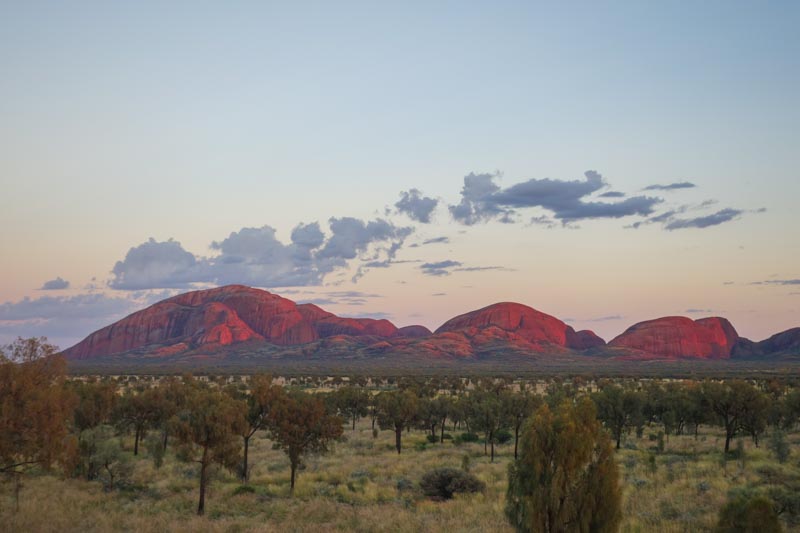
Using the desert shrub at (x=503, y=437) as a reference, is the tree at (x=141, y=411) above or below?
above

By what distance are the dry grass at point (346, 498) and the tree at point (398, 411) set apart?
18.7 ft

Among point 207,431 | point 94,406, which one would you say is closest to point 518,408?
point 207,431

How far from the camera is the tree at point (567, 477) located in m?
13.3

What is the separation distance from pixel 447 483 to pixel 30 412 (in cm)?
2006

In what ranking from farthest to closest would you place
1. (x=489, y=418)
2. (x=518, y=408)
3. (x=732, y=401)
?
(x=518, y=408), (x=489, y=418), (x=732, y=401)

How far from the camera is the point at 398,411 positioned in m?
44.7

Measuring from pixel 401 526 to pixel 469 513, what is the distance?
3682 millimetres

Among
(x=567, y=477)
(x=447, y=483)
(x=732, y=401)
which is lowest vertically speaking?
(x=447, y=483)

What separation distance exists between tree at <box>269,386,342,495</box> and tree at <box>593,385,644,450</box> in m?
23.8

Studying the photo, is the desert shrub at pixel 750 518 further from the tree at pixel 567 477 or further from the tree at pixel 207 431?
the tree at pixel 207 431

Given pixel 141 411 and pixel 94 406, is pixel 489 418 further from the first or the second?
pixel 94 406

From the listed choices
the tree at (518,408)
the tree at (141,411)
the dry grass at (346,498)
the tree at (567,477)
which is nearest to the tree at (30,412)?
the dry grass at (346,498)

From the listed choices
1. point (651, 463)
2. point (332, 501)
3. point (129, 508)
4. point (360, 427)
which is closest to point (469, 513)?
point (332, 501)

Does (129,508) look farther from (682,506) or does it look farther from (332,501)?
(682,506)
